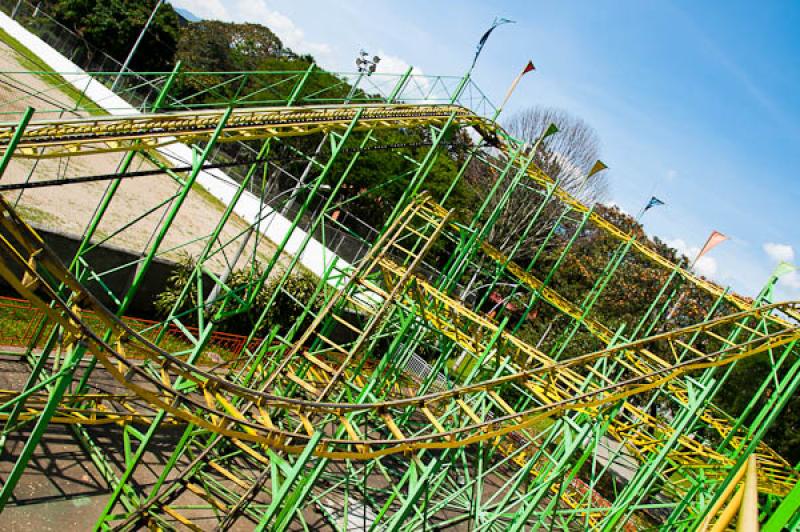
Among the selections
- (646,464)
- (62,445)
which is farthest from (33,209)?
(646,464)

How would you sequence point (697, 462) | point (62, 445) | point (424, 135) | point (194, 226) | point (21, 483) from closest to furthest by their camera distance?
point (21, 483) < point (62, 445) < point (697, 462) < point (194, 226) < point (424, 135)

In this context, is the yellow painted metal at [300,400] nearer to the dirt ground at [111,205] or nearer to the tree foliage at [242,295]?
the tree foliage at [242,295]

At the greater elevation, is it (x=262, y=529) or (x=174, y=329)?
(x=262, y=529)

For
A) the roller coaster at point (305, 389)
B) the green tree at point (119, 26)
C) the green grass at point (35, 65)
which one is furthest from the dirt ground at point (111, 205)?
the green tree at point (119, 26)

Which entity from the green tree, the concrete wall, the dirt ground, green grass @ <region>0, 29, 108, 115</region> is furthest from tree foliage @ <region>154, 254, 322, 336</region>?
the green tree

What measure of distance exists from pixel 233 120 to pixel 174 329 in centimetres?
771

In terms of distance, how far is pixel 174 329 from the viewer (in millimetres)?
14883

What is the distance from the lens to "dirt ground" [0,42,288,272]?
1596 cm

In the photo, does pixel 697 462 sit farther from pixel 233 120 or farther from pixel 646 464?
pixel 233 120

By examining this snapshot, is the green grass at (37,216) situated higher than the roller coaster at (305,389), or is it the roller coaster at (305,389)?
the roller coaster at (305,389)

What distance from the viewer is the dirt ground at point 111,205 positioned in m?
16.0

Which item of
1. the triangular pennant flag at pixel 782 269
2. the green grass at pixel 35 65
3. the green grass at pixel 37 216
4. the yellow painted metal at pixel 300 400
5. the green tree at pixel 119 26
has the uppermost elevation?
the triangular pennant flag at pixel 782 269

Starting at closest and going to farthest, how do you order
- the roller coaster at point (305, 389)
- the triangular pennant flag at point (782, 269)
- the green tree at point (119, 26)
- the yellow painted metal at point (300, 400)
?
the yellow painted metal at point (300, 400)
the roller coaster at point (305, 389)
the triangular pennant flag at point (782, 269)
the green tree at point (119, 26)

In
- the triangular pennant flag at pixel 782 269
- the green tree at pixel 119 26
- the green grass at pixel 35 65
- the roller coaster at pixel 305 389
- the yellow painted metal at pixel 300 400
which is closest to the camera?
the yellow painted metal at pixel 300 400
